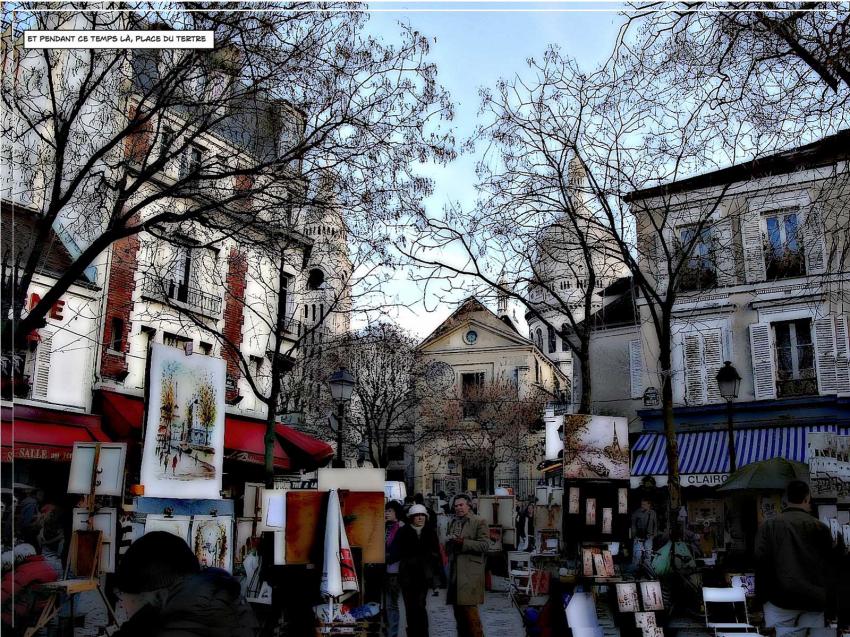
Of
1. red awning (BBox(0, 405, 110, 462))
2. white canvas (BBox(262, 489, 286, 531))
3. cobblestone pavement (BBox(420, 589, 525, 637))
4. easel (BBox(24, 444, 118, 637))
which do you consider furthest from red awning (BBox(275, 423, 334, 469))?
white canvas (BBox(262, 489, 286, 531))

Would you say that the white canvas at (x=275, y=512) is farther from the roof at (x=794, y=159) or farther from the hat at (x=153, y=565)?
the roof at (x=794, y=159)

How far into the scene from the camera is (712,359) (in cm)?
2183

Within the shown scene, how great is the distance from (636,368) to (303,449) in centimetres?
975

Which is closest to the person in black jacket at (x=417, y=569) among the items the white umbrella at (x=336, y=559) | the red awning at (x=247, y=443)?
the white umbrella at (x=336, y=559)

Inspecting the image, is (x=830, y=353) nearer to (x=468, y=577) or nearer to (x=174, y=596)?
(x=468, y=577)

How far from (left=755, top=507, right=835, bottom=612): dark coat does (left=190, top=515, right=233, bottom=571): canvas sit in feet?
15.1

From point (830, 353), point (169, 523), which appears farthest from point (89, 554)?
point (830, 353)

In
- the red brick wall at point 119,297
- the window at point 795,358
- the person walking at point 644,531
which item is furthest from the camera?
the window at point 795,358

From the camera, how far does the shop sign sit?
19266 millimetres

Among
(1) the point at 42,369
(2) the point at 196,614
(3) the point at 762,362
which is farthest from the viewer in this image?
(3) the point at 762,362

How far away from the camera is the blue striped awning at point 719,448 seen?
19.4 meters

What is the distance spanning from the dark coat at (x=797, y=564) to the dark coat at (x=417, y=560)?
3373mm

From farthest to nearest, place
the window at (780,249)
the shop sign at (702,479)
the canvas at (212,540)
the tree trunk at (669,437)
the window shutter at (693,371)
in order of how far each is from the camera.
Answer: the window shutter at (693,371) → the window at (780,249) → the shop sign at (702,479) → the tree trunk at (669,437) → the canvas at (212,540)

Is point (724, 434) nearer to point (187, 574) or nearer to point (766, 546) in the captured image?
point (766, 546)
